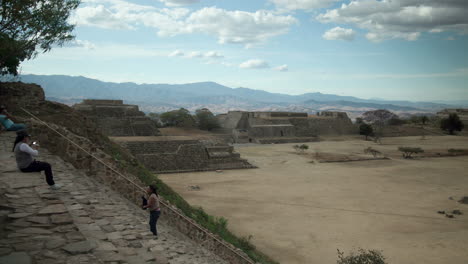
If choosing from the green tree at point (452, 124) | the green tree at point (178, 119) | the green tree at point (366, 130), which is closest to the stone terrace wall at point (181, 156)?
the green tree at point (178, 119)

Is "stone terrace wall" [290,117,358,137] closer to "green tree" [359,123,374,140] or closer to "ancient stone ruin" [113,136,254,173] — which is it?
"green tree" [359,123,374,140]

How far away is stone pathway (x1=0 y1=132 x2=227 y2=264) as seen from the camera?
144 inches

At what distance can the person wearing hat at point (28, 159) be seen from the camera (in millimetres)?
5629

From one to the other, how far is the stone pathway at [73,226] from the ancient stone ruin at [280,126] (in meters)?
32.7

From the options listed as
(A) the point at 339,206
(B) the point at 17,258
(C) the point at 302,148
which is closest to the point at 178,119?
(C) the point at 302,148

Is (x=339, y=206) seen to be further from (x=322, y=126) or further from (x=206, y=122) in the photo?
(x=322, y=126)

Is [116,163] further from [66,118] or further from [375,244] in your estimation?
[375,244]

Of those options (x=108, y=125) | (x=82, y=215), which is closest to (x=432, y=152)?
(x=108, y=125)

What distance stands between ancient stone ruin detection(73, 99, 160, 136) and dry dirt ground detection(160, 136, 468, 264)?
7786mm

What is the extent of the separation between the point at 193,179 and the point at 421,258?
43.3 feet

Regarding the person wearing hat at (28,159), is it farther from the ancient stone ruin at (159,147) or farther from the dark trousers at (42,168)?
the ancient stone ruin at (159,147)

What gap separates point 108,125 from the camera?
88.9ft

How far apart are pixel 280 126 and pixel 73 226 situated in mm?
39238

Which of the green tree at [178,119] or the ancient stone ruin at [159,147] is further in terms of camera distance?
the green tree at [178,119]
